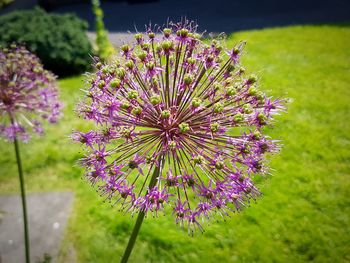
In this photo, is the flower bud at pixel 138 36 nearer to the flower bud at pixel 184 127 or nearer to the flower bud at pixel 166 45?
the flower bud at pixel 166 45

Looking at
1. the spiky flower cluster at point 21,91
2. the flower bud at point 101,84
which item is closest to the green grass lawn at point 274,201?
the spiky flower cluster at point 21,91

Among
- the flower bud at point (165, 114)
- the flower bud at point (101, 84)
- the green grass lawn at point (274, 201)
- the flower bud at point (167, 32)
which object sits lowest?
the green grass lawn at point (274, 201)

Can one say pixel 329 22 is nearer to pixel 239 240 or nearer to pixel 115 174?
pixel 239 240

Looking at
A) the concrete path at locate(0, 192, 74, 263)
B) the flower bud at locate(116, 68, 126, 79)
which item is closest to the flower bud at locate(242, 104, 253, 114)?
the flower bud at locate(116, 68, 126, 79)

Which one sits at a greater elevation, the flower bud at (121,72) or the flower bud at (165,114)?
the flower bud at (121,72)

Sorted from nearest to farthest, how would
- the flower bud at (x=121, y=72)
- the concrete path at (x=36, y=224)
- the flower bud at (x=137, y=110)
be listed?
the flower bud at (x=137, y=110), the flower bud at (x=121, y=72), the concrete path at (x=36, y=224)
